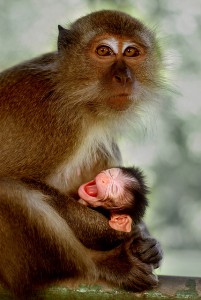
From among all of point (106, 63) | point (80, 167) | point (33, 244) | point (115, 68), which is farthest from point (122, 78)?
point (33, 244)

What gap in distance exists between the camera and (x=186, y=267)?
404 inches

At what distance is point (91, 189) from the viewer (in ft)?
14.2

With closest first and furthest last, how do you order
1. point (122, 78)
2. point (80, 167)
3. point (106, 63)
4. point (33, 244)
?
point (33, 244), point (122, 78), point (106, 63), point (80, 167)

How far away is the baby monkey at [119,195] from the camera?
13.5ft

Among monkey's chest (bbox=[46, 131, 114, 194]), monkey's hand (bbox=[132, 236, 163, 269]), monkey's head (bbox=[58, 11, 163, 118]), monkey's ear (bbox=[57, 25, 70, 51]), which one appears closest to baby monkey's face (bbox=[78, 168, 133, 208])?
monkey's chest (bbox=[46, 131, 114, 194])

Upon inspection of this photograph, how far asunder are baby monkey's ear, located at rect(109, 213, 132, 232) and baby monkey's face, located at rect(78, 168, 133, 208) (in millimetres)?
68

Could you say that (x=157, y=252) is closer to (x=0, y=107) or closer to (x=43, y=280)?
(x=43, y=280)

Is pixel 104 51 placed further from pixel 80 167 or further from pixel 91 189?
pixel 91 189

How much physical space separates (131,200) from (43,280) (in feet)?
2.27

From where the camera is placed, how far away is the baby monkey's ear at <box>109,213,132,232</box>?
160 inches

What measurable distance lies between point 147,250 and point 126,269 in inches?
8.3

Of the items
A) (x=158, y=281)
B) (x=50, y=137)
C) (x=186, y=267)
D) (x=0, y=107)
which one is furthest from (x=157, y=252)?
(x=186, y=267)

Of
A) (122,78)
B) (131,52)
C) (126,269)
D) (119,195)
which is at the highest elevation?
(131,52)

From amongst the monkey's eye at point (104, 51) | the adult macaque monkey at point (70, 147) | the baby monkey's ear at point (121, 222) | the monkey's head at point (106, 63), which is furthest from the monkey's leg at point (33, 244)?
the monkey's eye at point (104, 51)
